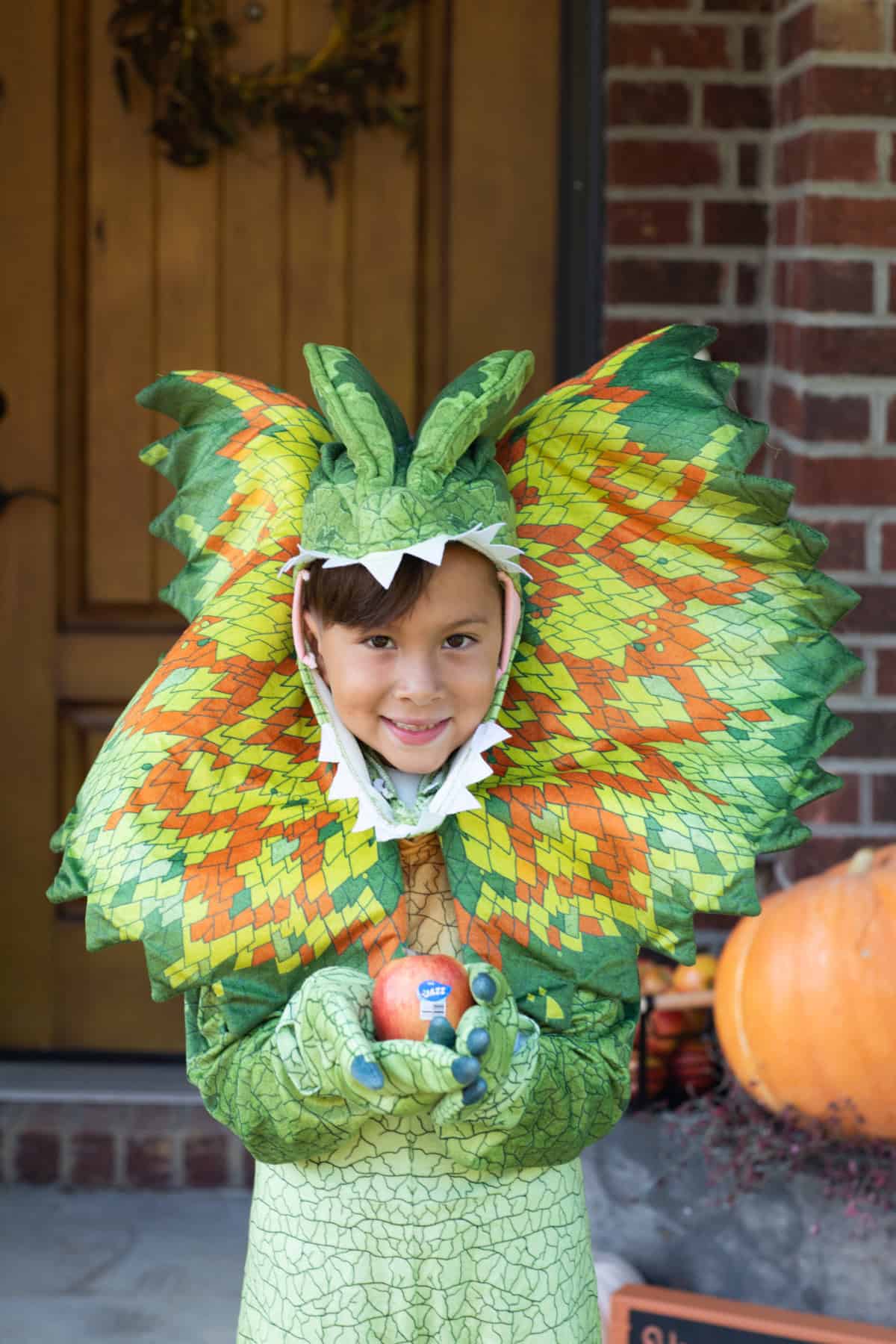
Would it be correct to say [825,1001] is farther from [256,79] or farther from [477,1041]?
[256,79]

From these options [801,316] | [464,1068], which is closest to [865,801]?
[801,316]

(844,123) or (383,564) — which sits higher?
(844,123)

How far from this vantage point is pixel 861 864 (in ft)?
9.02

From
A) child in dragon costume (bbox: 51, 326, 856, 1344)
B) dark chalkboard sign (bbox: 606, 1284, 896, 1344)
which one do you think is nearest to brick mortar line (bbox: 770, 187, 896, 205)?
child in dragon costume (bbox: 51, 326, 856, 1344)

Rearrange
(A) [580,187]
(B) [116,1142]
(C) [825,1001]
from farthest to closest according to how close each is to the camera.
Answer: (B) [116,1142] → (A) [580,187] → (C) [825,1001]

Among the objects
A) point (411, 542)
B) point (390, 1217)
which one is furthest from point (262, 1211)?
point (411, 542)

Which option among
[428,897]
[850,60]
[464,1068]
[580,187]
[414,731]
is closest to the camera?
[464,1068]

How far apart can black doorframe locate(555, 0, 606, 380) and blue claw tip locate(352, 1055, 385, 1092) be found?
2.05 metres

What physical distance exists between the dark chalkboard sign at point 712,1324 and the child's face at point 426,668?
44.7 inches

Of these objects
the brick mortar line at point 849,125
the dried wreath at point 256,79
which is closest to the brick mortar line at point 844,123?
the brick mortar line at point 849,125

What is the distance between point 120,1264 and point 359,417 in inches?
84.3

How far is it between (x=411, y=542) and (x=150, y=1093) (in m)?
2.20

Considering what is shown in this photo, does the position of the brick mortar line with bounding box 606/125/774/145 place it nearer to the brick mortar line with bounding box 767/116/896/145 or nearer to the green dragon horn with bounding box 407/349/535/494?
the brick mortar line with bounding box 767/116/896/145

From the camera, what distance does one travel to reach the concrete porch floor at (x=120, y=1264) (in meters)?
3.04
